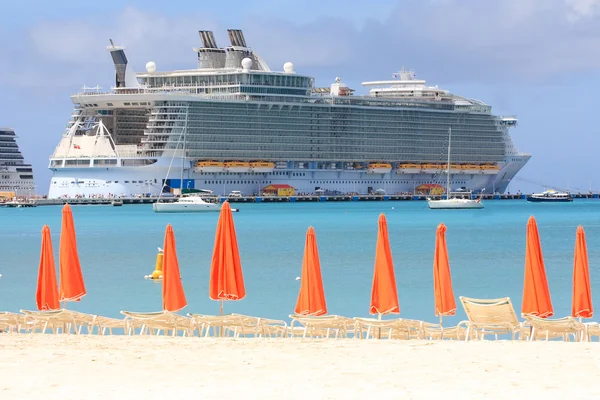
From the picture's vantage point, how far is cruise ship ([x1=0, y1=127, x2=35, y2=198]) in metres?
120

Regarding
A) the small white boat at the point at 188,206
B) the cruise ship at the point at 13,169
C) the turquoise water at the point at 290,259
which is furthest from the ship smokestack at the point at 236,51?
the turquoise water at the point at 290,259

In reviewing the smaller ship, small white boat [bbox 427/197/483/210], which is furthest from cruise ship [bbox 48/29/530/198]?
small white boat [bbox 427/197/483/210]

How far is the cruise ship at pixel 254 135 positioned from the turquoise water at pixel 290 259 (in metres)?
24.7

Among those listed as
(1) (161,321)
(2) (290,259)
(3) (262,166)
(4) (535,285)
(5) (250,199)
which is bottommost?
(2) (290,259)

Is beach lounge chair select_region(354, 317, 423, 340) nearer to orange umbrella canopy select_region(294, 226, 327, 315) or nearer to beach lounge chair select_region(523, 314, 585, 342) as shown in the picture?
orange umbrella canopy select_region(294, 226, 327, 315)

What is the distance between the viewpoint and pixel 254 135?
10125cm

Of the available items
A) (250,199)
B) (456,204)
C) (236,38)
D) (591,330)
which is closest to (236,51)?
(236,38)

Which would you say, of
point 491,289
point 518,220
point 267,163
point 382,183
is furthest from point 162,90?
point 491,289

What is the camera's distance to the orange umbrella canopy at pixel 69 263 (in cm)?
1752

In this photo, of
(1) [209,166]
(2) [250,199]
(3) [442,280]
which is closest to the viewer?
(3) [442,280]

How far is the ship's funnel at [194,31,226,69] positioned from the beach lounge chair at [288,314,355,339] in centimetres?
8952

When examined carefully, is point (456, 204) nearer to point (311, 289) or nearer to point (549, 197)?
point (549, 197)

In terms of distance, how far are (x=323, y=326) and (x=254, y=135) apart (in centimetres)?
8644

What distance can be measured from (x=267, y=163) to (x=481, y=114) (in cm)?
2639
